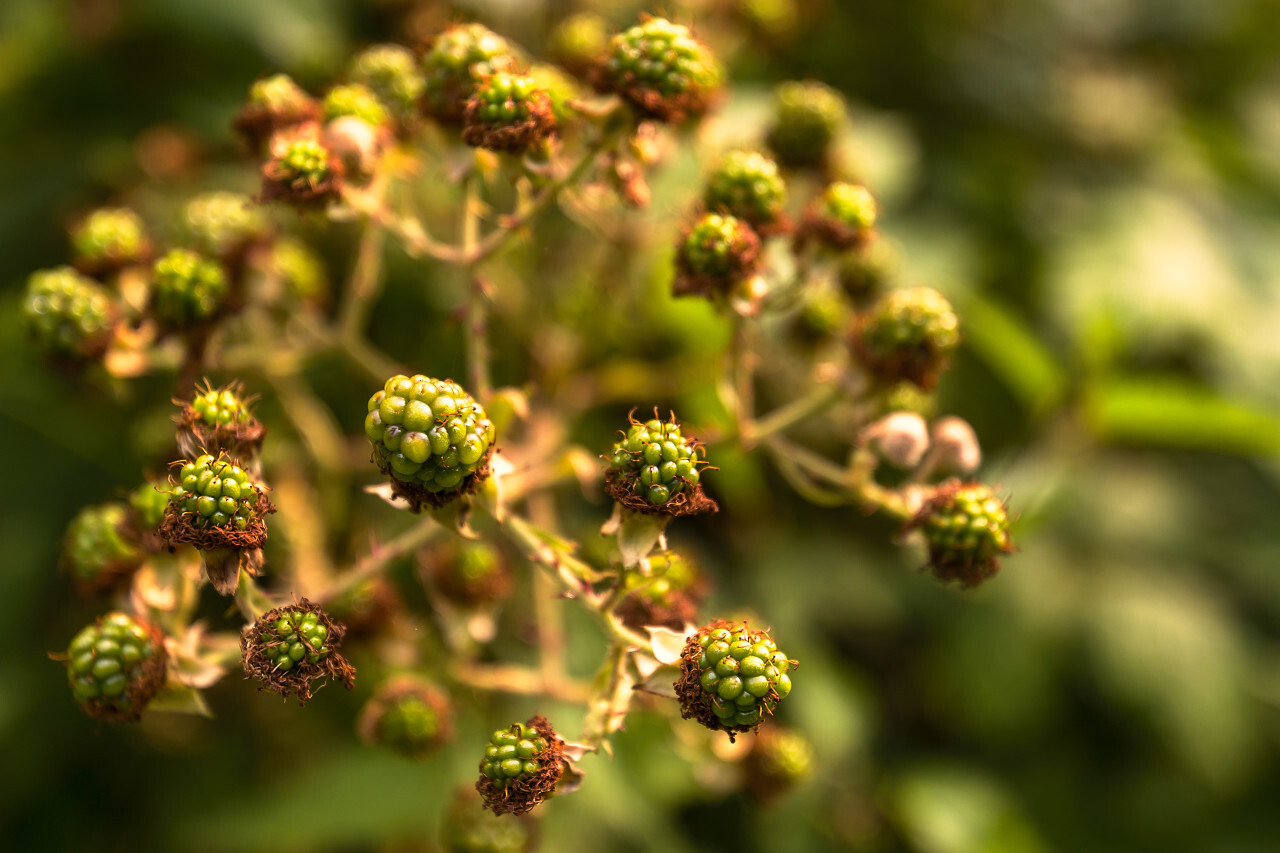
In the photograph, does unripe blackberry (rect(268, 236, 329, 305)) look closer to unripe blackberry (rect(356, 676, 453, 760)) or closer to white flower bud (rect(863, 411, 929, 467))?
unripe blackberry (rect(356, 676, 453, 760))

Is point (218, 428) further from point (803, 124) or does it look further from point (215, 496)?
point (803, 124)

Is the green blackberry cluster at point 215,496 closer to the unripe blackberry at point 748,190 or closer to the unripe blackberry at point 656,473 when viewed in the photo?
the unripe blackberry at point 656,473

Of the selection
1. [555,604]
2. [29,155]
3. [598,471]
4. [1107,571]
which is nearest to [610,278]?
[598,471]

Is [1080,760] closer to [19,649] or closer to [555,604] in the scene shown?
[555,604]

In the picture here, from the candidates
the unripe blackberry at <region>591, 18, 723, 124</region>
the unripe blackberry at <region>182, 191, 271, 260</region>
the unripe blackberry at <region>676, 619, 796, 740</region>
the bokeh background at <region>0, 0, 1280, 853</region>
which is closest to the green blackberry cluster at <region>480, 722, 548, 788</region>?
the unripe blackberry at <region>676, 619, 796, 740</region>

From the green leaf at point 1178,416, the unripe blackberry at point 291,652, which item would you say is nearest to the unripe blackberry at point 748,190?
the unripe blackberry at point 291,652

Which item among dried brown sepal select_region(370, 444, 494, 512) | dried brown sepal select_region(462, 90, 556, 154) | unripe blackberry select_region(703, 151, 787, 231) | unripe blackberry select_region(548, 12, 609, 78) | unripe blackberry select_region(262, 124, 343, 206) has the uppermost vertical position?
dried brown sepal select_region(462, 90, 556, 154)
